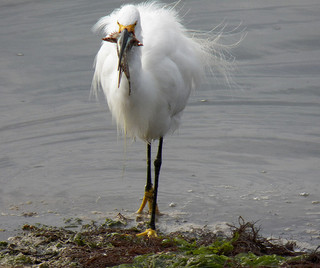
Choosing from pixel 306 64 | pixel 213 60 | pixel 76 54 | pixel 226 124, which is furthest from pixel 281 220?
pixel 76 54

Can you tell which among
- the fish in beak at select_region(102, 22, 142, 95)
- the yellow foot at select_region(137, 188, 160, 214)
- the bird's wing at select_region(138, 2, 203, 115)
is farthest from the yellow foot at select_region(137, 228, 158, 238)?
the fish in beak at select_region(102, 22, 142, 95)

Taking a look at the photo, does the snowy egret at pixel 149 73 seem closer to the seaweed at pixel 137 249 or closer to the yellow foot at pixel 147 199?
the yellow foot at pixel 147 199

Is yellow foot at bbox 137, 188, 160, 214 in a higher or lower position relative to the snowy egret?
→ lower

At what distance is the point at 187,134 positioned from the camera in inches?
308

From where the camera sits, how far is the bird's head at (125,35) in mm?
4660

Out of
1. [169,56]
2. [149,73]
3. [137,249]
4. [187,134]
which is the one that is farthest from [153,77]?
[187,134]

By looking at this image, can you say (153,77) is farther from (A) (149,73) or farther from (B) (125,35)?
(B) (125,35)

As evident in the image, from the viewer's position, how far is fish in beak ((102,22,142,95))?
4.65m

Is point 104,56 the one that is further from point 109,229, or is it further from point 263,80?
point 263,80

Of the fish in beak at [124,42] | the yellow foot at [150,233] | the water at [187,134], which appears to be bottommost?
the yellow foot at [150,233]

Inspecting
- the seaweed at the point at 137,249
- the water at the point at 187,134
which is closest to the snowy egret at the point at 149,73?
the seaweed at the point at 137,249

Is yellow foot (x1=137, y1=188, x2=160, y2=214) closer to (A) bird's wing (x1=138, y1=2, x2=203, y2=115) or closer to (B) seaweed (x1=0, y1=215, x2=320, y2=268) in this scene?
(B) seaweed (x1=0, y1=215, x2=320, y2=268)

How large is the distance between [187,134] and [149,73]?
8.04 ft

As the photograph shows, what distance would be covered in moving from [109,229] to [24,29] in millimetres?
6233
